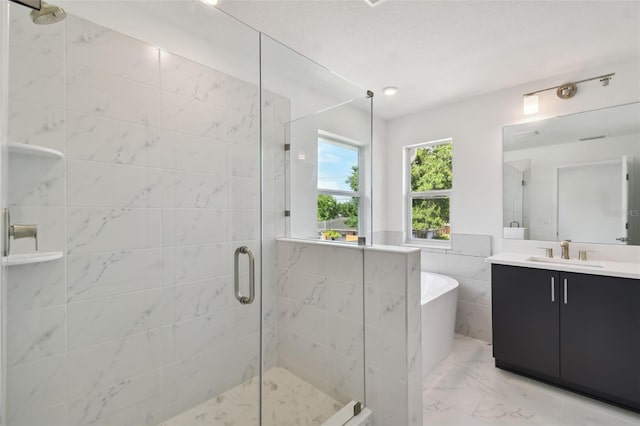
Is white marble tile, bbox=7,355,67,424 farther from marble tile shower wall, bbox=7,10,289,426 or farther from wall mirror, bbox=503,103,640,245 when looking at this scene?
wall mirror, bbox=503,103,640,245

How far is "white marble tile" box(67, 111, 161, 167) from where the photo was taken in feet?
4.51

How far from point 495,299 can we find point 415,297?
1.25 m

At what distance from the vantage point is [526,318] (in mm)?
2264

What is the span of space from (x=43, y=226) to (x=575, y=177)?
371 centimetres

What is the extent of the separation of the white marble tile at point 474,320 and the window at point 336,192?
1.87 meters

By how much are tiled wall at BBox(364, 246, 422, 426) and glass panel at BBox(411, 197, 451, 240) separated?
202cm

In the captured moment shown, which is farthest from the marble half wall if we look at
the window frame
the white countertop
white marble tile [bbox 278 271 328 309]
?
white marble tile [bbox 278 271 328 309]

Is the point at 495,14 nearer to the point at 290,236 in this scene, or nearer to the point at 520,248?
the point at 290,236

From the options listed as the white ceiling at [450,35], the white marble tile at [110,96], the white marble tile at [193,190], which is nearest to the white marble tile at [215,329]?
the white marble tile at [193,190]

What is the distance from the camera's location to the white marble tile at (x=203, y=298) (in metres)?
1.69

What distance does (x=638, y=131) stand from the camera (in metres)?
2.29

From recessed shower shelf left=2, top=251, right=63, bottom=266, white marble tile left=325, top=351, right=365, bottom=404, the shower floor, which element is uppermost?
recessed shower shelf left=2, top=251, right=63, bottom=266

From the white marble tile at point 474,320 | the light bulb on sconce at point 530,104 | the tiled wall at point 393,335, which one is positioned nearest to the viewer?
the tiled wall at point 393,335

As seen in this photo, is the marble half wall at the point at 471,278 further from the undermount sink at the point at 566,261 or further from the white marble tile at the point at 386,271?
the white marble tile at the point at 386,271
